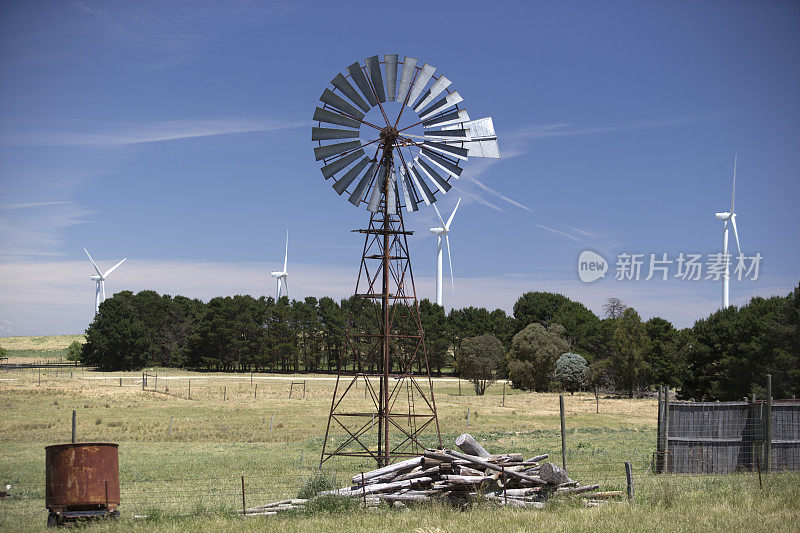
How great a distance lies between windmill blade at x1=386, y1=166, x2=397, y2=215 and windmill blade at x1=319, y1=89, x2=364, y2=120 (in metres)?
2.06

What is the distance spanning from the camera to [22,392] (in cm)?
5756

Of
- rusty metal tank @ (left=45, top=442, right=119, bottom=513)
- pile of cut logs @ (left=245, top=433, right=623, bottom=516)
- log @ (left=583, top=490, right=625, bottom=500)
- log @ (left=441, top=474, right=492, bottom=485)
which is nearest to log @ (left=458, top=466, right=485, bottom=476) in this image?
pile of cut logs @ (left=245, top=433, right=623, bottom=516)

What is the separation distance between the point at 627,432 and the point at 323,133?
2296 centimetres

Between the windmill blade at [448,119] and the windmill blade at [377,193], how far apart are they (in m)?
2.01

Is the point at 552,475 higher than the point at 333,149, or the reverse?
the point at 333,149

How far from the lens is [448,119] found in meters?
23.0

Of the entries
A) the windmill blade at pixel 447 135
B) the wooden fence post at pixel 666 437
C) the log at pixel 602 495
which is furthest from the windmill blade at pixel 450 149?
the log at pixel 602 495

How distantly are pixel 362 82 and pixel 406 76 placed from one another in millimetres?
1393

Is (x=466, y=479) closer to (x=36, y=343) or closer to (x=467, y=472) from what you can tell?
(x=467, y=472)

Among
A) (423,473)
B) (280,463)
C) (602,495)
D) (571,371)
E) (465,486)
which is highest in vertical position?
(423,473)

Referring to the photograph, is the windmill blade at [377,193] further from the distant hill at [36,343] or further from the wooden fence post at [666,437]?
the distant hill at [36,343]

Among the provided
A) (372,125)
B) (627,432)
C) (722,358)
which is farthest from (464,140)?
(722,358)

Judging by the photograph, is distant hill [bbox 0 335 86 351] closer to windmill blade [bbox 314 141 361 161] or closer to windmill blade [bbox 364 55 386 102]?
windmill blade [bbox 314 141 361 161]

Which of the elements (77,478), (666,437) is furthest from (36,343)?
(666,437)
